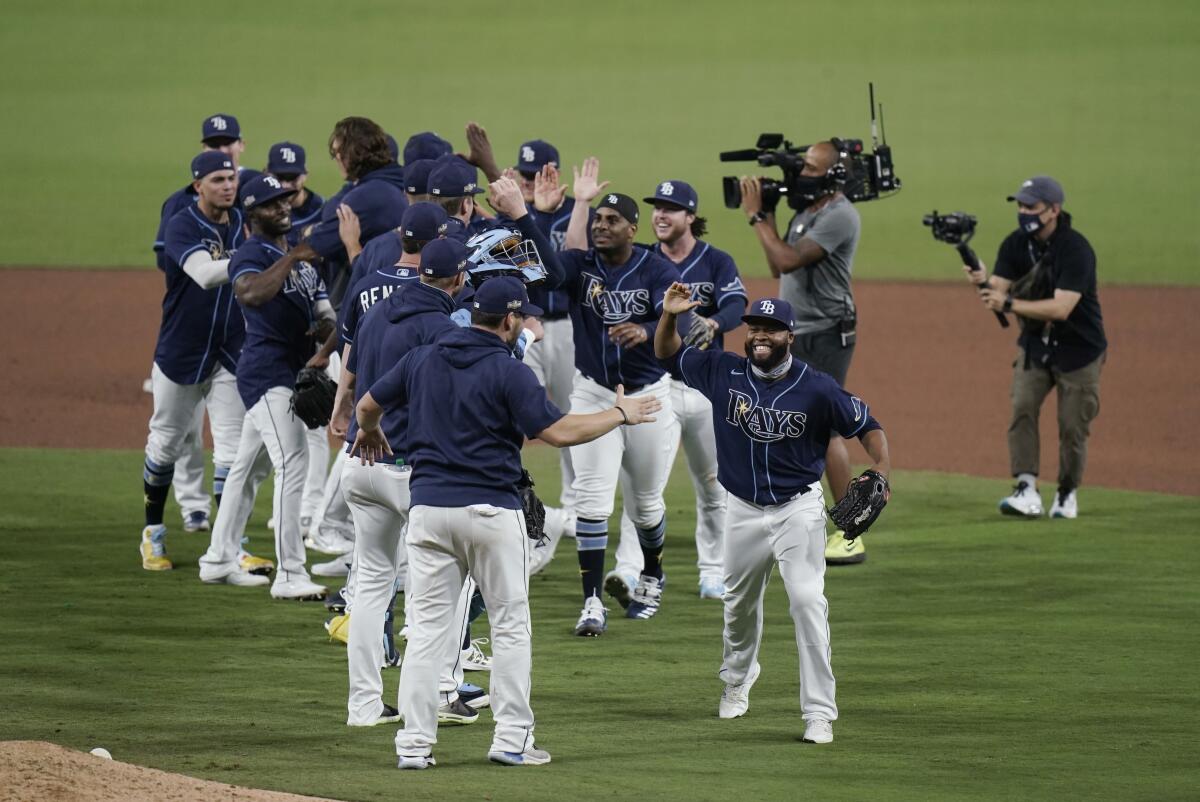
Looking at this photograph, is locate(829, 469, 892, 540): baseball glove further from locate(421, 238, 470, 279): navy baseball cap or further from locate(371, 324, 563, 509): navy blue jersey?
locate(421, 238, 470, 279): navy baseball cap

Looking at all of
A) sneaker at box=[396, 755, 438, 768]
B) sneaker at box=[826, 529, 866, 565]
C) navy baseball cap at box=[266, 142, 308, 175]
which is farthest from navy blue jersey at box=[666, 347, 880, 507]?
navy baseball cap at box=[266, 142, 308, 175]

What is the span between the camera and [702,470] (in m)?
9.20

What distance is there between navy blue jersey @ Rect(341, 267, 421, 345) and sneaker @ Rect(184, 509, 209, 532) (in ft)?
11.7

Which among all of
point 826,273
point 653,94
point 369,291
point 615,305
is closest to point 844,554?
point 826,273

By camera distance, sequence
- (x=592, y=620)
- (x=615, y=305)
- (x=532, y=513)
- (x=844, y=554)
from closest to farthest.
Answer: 1. (x=532, y=513)
2. (x=592, y=620)
3. (x=615, y=305)
4. (x=844, y=554)

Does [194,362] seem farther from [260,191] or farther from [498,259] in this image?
[498,259]

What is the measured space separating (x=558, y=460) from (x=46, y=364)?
19.6ft

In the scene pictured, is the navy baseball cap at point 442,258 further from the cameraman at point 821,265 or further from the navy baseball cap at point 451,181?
the cameraman at point 821,265

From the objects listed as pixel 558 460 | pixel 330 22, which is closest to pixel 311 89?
pixel 330 22

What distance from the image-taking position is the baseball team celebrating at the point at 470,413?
6109mm

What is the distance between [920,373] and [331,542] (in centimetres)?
862

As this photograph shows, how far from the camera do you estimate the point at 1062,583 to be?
9484mm

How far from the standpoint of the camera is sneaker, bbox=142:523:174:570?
9.61m

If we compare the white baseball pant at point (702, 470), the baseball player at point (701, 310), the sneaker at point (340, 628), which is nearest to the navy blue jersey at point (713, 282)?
the baseball player at point (701, 310)
